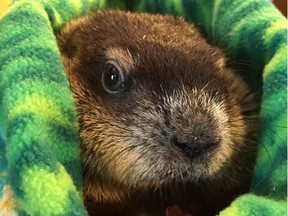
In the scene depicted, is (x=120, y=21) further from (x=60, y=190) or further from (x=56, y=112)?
(x=60, y=190)

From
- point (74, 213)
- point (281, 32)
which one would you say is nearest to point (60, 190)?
point (74, 213)

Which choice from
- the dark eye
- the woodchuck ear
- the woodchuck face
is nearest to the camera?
the woodchuck face

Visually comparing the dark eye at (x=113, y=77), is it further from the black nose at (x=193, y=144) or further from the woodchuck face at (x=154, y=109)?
the black nose at (x=193, y=144)

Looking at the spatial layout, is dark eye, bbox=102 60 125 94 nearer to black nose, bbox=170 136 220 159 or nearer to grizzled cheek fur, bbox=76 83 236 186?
grizzled cheek fur, bbox=76 83 236 186

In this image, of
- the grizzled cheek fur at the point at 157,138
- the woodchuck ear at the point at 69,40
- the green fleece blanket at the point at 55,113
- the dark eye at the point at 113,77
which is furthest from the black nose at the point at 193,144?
the woodchuck ear at the point at 69,40

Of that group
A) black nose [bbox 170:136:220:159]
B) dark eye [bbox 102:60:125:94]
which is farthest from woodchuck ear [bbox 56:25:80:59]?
black nose [bbox 170:136:220:159]

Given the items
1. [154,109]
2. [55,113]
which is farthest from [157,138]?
[55,113]
